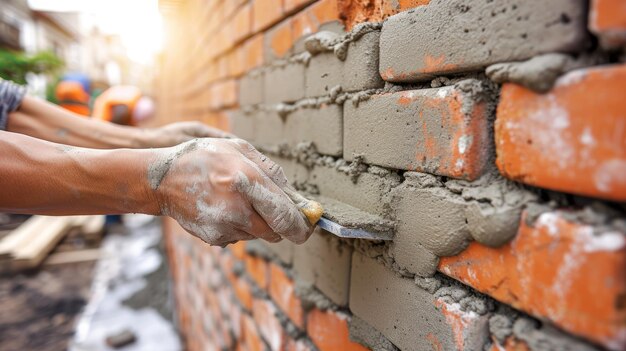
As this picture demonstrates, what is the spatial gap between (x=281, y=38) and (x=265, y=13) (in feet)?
0.52

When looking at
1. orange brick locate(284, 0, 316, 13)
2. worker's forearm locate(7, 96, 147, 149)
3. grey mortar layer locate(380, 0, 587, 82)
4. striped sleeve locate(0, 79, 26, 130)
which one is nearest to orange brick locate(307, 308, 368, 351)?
grey mortar layer locate(380, 0, 587, 82)

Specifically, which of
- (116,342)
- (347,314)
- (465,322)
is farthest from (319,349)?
(116,342)

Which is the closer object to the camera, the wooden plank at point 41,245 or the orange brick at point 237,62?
the orange brick at point 237,62

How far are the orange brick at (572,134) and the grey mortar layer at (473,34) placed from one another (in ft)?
0.18

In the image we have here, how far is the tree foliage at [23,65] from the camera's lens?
630 cm

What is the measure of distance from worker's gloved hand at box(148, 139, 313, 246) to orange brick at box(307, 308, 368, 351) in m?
0.34

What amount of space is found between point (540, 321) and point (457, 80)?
412mm

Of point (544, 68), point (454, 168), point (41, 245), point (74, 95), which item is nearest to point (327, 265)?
point (454, 168)

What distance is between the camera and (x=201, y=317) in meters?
2.91

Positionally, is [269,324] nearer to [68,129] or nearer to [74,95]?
[68,129]

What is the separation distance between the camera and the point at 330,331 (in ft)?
3.73

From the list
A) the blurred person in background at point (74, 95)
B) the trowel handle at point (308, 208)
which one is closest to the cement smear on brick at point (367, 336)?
the trowel handle at point (308, 208)

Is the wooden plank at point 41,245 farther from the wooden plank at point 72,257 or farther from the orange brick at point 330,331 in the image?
the orange brick at point 330,331

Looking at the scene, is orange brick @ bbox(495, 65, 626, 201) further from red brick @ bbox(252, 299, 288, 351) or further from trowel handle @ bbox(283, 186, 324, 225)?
red brick @ bbox(252, 299, 288, 351)
